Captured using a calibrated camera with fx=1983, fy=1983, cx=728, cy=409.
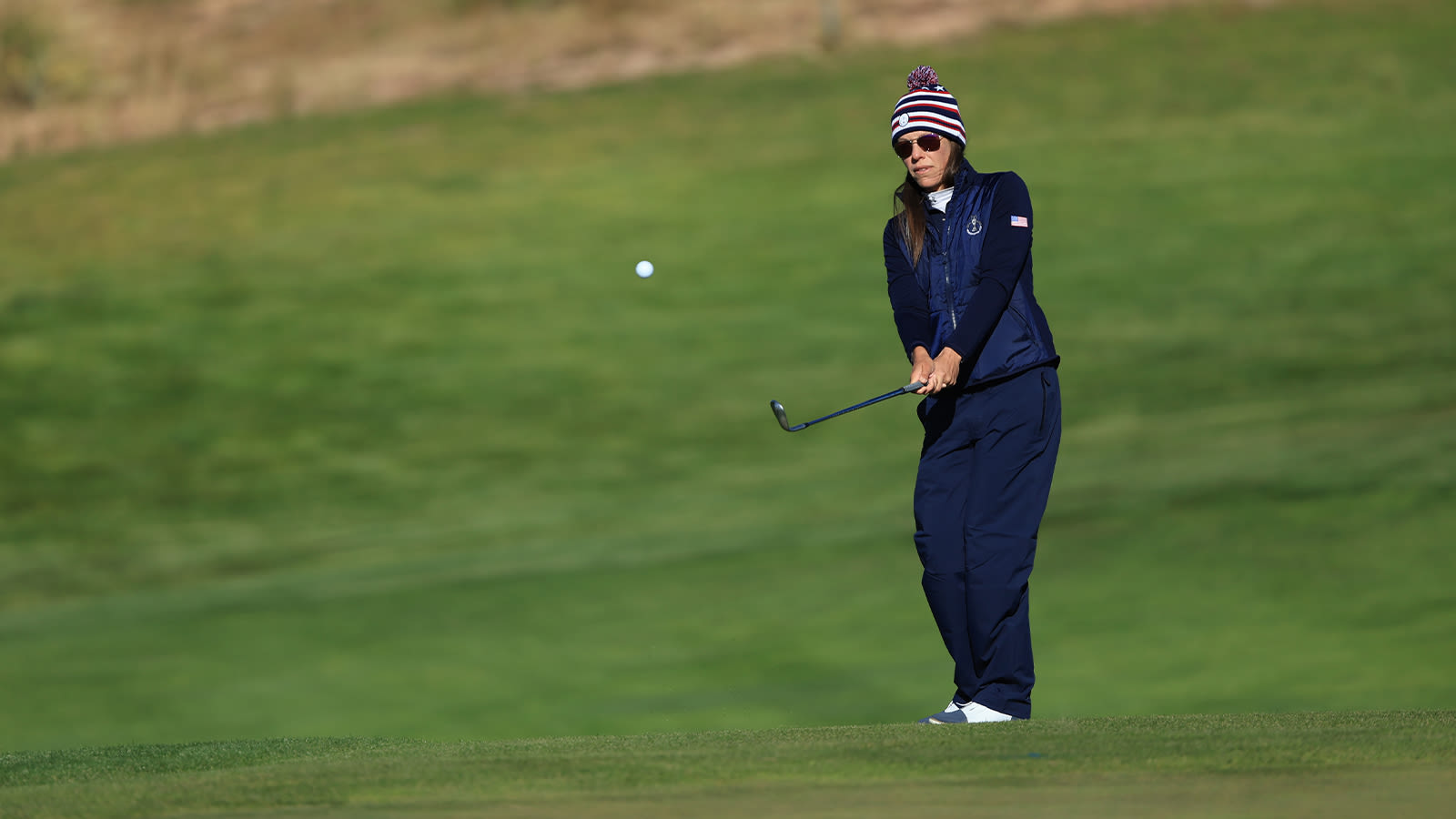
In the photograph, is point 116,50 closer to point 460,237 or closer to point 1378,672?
point 460,237

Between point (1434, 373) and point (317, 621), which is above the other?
point (1434, 373)

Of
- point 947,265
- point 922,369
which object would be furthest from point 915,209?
point 922,369

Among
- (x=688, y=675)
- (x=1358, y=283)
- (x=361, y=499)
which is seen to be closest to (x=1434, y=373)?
(x=1358, y=283)

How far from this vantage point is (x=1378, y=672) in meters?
7.88

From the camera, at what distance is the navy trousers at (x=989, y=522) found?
5309mm

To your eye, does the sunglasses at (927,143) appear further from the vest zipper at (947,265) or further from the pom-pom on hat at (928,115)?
the vest zipper at (947,265)

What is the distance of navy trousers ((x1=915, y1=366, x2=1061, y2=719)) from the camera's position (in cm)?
531

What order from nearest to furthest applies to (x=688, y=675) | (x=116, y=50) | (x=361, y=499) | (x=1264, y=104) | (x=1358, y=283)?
(x=688, y=675)
(x=361, y=499)
(x=1358, y=283)
(x=1264, y=104)
(x=116, y=50)

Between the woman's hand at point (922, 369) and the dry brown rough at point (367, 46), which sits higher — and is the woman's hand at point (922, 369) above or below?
below

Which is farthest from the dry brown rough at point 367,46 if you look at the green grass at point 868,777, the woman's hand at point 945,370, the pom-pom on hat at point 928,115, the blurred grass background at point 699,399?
the green grass at point 868,777

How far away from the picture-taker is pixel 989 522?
532cm

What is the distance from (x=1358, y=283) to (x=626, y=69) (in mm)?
15402

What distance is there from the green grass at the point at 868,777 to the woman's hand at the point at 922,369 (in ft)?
3.02

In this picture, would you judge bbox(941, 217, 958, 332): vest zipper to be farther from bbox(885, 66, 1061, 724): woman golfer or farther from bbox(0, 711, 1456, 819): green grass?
bbox(0, 711, 1456, 819): green grass
